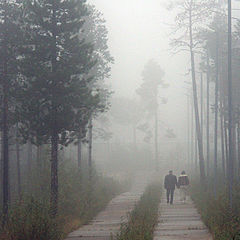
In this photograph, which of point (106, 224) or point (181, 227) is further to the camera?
point (106, 224)

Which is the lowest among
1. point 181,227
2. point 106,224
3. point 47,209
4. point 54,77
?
point 106,224

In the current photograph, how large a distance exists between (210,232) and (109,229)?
413cm

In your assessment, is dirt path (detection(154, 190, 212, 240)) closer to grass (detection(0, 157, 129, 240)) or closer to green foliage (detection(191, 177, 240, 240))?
green foliage (detection(191, 177, 240, 240))

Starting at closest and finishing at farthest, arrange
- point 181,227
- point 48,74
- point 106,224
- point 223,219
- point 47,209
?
point 47,209 < point 223,219 < point 181,227 < point 106,224 < point 48,74

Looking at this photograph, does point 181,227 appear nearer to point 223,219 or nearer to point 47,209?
point 223,219

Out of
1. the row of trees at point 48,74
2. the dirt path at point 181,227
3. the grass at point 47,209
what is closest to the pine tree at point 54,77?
the row of trees at point 48,74

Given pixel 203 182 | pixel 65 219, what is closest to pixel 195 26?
pixel 203 182

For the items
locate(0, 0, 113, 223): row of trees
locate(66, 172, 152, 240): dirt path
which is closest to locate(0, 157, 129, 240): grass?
locate(66, 172, 152, 240): dirt path

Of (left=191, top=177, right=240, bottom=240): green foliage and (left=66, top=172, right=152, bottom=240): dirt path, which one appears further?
(left=66, top=172, right=152, bottom=240): dirt path

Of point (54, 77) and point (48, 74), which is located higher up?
point (48, 74)

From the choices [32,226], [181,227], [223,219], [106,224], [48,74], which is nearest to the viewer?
[32,226]

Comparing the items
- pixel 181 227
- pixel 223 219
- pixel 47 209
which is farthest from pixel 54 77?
pixel 223 219

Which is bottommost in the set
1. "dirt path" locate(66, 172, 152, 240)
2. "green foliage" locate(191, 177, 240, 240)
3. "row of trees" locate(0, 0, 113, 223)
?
"dirt path" locate(66, 172, 152, 240)

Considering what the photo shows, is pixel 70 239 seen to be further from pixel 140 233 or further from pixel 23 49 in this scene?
pixel 23 49
